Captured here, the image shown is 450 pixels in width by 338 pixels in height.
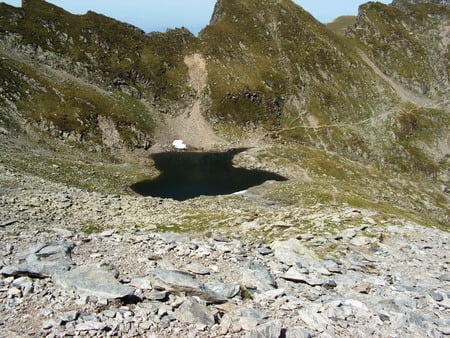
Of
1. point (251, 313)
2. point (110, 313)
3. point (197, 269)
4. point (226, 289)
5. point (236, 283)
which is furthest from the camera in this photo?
point (197, 269)

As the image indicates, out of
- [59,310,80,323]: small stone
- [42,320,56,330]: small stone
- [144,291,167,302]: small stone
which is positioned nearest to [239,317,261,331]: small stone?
[144,291,167,302]: small stone

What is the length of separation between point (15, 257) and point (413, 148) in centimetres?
15185

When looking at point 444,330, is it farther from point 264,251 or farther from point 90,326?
point 90,326

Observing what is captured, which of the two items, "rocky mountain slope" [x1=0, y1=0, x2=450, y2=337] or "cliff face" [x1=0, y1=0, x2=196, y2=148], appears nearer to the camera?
"rocky mountain slope" [x1=0, y1=0, x2=450, y2=337]

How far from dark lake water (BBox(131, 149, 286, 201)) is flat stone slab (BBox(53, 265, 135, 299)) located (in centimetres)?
6670

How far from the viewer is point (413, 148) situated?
145125 mm

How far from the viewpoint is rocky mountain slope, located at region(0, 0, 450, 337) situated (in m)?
15.3

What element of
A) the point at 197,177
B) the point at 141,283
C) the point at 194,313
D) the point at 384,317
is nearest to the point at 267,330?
the point at 194,313

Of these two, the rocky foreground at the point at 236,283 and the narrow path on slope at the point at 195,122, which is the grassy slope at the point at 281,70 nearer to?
the narrow path on slope at the point at 195,122

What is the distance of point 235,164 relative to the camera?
113 metres

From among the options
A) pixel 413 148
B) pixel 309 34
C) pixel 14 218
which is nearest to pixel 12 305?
pixel 14 218

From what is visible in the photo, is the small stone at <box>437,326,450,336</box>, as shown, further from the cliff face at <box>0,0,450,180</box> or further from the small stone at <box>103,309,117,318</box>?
the cliff face at <box>0,0,450,180</box>

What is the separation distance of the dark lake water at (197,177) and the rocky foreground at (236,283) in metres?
56.2

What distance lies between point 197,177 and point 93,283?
86.1m
